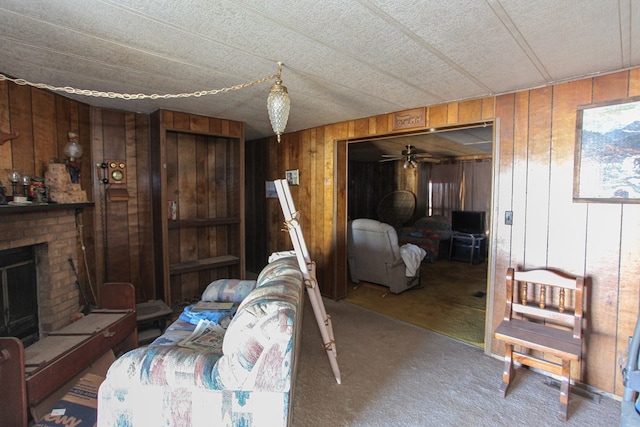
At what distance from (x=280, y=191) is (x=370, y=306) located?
2.08m

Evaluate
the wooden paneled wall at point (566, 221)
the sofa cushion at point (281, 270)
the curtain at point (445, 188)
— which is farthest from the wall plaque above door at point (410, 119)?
the curtain at point (445, 188)

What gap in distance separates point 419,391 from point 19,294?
2868 millimetres

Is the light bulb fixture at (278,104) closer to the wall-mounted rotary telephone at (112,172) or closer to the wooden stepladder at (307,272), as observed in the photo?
the wooden stepladder at (307,272)

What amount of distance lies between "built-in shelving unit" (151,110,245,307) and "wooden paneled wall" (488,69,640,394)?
8.79 feet

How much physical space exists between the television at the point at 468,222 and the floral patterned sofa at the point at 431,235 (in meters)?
0.17

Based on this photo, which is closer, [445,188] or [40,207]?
[40,207]

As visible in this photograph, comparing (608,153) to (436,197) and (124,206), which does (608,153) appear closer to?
(124,206)

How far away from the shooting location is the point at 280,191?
2.26 meters

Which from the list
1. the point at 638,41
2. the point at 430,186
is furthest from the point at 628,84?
the point at 430,186

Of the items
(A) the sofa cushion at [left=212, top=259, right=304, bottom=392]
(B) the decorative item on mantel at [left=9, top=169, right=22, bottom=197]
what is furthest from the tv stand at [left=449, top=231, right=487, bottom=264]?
(B) the decorative item on mantel at [left=9, top=169, right=22, bottom=197]

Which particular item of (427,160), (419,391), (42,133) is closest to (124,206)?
(42,133)

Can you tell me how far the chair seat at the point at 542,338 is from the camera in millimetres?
1894

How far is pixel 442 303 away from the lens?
380 centimetres

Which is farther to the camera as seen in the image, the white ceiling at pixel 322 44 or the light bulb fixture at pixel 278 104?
the light bulb fixture at pixel 278 104
